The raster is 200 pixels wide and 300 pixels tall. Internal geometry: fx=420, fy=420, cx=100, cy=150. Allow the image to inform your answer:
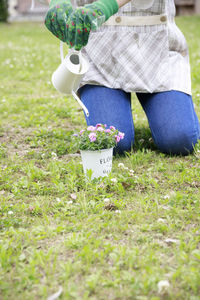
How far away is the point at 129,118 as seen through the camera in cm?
283

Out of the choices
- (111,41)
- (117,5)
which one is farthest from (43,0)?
(117,5)

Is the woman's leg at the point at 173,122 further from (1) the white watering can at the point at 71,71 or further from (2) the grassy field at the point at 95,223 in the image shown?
(1) the white watering can at the point at 71,71

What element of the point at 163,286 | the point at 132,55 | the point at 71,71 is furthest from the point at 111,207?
the point at 132,55

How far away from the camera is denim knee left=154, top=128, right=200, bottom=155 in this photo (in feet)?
8.85

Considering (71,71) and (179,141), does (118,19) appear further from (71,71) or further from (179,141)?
(179,141)

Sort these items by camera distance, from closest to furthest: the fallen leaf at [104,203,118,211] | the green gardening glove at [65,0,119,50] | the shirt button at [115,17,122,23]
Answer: the fallen leaf at [104,203,118,211], the green gardening glove at [65,0,119,50], the shirt button at [115,17,122,23]

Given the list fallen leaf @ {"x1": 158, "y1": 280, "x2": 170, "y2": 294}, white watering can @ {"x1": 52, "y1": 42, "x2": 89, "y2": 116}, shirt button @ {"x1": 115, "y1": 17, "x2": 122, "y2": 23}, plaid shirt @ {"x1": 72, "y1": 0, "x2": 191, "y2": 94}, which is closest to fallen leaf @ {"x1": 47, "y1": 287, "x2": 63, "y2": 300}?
fallen leaf @ {"x1": 158, "y1": 280, "x2": 170, "y2": 294}

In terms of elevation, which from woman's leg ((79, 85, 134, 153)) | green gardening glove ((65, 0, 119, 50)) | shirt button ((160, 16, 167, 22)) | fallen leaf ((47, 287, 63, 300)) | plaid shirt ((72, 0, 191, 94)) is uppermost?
green gardening glove ((65, 0, 119, 50))

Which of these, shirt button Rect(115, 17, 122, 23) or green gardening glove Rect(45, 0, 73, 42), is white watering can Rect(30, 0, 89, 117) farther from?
shirt button Rect(115, 17, 122, 23)

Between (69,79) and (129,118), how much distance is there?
577 mm

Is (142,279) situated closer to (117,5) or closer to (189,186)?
(189,186)

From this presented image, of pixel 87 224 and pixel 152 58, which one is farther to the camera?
pixel 152 58

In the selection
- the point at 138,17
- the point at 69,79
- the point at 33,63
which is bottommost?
the point at 33,63

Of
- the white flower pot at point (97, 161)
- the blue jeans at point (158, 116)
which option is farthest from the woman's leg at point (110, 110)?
the white flower pot at point (97, 161)
